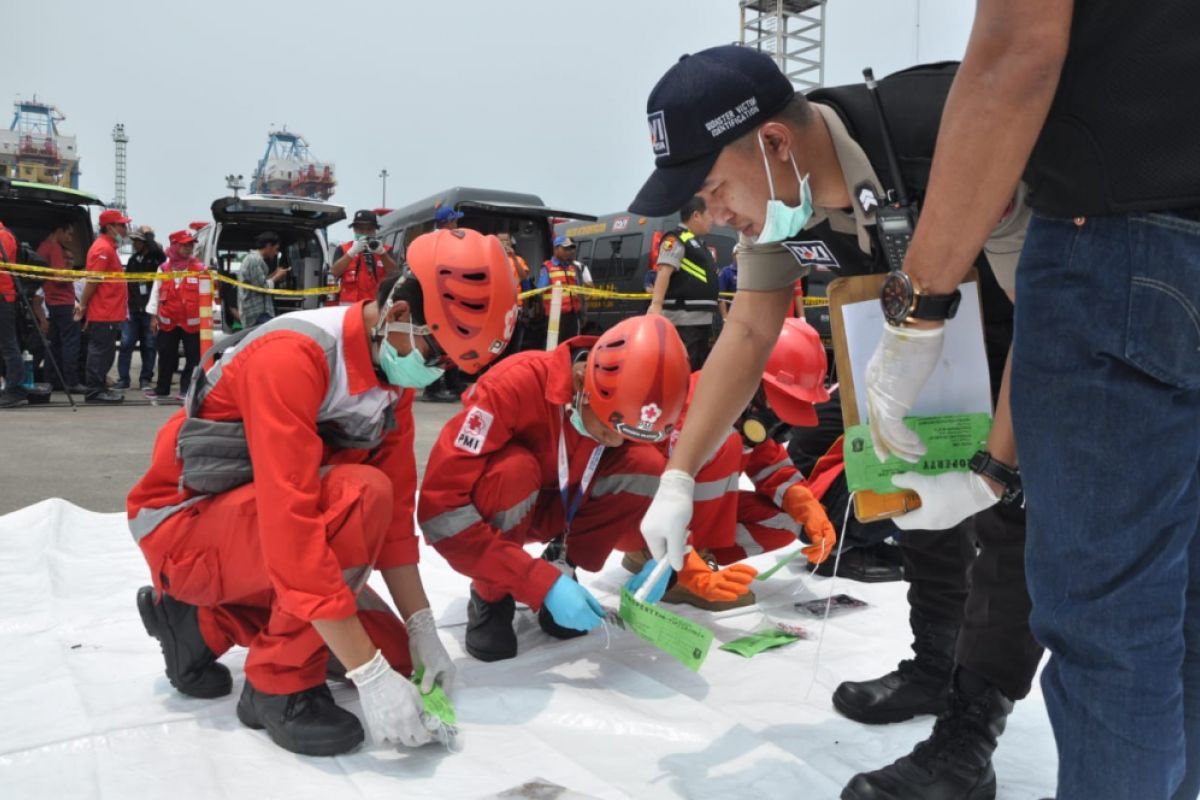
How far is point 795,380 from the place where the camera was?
2.79 m

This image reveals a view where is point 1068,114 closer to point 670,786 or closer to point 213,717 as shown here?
point 670,786

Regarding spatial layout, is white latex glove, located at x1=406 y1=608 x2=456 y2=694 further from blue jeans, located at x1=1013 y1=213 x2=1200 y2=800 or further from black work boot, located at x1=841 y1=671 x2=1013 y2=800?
blue jeans, located at x1=1013 y1=213 x2=1200 y2=800

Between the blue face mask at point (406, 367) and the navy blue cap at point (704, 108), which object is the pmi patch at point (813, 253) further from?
the blue face mask at point (406, 367)

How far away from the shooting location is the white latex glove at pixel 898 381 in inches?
42.8

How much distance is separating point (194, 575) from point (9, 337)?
20.1ft

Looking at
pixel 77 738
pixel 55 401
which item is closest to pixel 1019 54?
pixel 77 738

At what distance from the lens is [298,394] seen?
5.80ft

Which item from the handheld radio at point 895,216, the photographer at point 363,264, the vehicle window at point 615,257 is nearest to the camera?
the handheld radio at point 895,216

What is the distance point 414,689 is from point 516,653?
2.03 ft

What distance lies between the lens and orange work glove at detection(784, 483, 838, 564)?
103 inches

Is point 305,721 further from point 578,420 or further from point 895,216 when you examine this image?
point 895,216

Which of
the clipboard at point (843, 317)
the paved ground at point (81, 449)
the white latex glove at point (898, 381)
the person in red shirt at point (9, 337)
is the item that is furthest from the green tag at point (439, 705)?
the person in red shirt at point (9, 337)

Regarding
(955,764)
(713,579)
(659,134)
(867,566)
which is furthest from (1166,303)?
(867,566)

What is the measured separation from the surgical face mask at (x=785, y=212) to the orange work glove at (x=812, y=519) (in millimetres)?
1245
